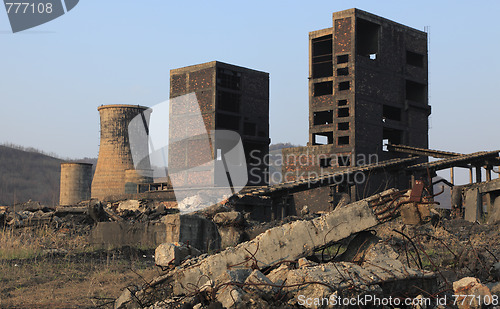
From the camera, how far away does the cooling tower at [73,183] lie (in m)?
36.8

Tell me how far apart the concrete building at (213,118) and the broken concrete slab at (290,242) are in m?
24.2

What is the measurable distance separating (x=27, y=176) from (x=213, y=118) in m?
69.1

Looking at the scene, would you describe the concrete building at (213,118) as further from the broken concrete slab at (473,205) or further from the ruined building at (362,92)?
the broken concrete slab at (473,205)

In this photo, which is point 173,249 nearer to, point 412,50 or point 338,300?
point 338,300

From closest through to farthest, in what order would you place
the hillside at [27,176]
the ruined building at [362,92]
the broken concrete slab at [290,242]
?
1. the broken concrete slab at [290,242]
2. the ruined building at [362,92]
3. the hillside at [27,176]

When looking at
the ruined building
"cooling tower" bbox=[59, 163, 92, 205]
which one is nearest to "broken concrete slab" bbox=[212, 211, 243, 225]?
the ruined building

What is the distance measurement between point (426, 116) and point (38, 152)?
87.8 meters

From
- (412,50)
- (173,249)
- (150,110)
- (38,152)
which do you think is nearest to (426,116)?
(412,50)

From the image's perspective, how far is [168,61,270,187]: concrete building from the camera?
101 feet

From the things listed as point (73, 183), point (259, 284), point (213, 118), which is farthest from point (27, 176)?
point (259, 284)

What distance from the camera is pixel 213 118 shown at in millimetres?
30625

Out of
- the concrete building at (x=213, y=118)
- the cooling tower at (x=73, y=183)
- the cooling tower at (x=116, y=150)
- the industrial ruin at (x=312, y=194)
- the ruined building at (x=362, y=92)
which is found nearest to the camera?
the industrial ruin at (x=312, y=194)

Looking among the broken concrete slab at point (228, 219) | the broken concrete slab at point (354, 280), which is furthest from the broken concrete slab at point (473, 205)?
the broken concrete slab at point (354, 280)

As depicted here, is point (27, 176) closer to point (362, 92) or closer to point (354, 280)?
point (362, 92)
